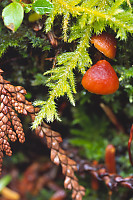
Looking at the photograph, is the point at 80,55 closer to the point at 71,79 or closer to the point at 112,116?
the point at 71,79

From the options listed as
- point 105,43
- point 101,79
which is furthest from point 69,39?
point 101,79

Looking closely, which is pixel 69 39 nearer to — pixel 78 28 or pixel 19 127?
pixel 78 28

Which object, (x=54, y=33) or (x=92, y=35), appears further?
(x=54, y=33)

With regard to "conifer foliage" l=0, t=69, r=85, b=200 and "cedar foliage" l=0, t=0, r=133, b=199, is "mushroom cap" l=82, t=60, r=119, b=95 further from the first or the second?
"conifer foliage" l=0, t=69, r=85, b=200

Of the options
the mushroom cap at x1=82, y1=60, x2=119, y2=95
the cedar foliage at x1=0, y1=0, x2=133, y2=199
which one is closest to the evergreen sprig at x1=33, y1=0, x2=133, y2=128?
the cedar foliage at x1=0, y1=0, x2=133, y2=199

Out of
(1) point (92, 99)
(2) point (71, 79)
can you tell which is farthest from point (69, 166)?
(1) point (92, 99)

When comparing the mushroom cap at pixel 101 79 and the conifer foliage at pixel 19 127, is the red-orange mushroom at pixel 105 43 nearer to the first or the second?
the mushroom cap at pixel 101 79

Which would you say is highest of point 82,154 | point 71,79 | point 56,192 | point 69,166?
point 71,79
